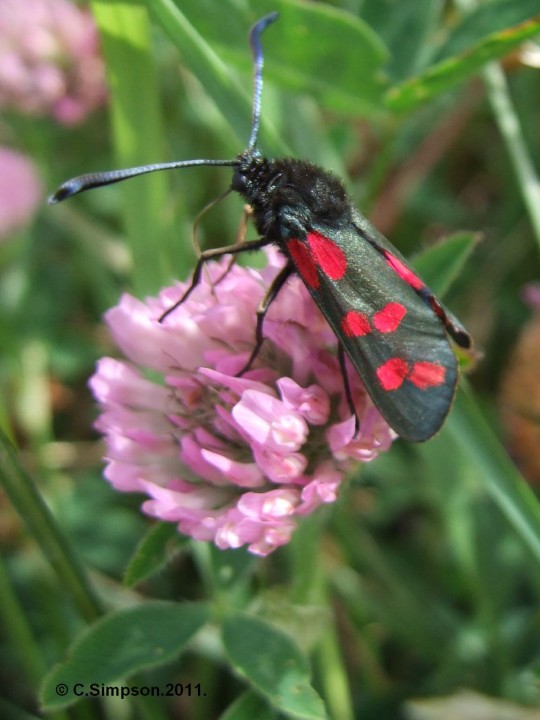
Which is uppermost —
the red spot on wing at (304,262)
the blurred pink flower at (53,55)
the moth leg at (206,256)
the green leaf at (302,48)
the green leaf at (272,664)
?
the blurred pink flower at (53,55)

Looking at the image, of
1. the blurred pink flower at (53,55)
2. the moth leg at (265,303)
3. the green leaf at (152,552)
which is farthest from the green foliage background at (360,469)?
the moth leg at (265,303)

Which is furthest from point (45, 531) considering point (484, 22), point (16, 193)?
point (16, 193)

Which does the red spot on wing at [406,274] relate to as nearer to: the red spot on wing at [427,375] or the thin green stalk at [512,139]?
the red spot on wing at [427,375]

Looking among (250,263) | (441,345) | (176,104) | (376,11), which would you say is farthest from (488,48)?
(176,104)

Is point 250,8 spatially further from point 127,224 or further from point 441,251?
point 441,251

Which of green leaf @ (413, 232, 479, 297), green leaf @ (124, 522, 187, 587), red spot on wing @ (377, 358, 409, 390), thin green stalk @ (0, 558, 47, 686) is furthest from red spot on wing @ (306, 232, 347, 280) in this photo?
thin green stalk @ (0, 558, 47, 686)

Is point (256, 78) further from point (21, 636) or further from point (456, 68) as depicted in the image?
point (21, 636)

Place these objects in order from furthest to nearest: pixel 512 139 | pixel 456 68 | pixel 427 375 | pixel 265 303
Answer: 1. pixel 512 139
2. pixel 456 68
3. pixel 265 303
4. pixel 427 375
